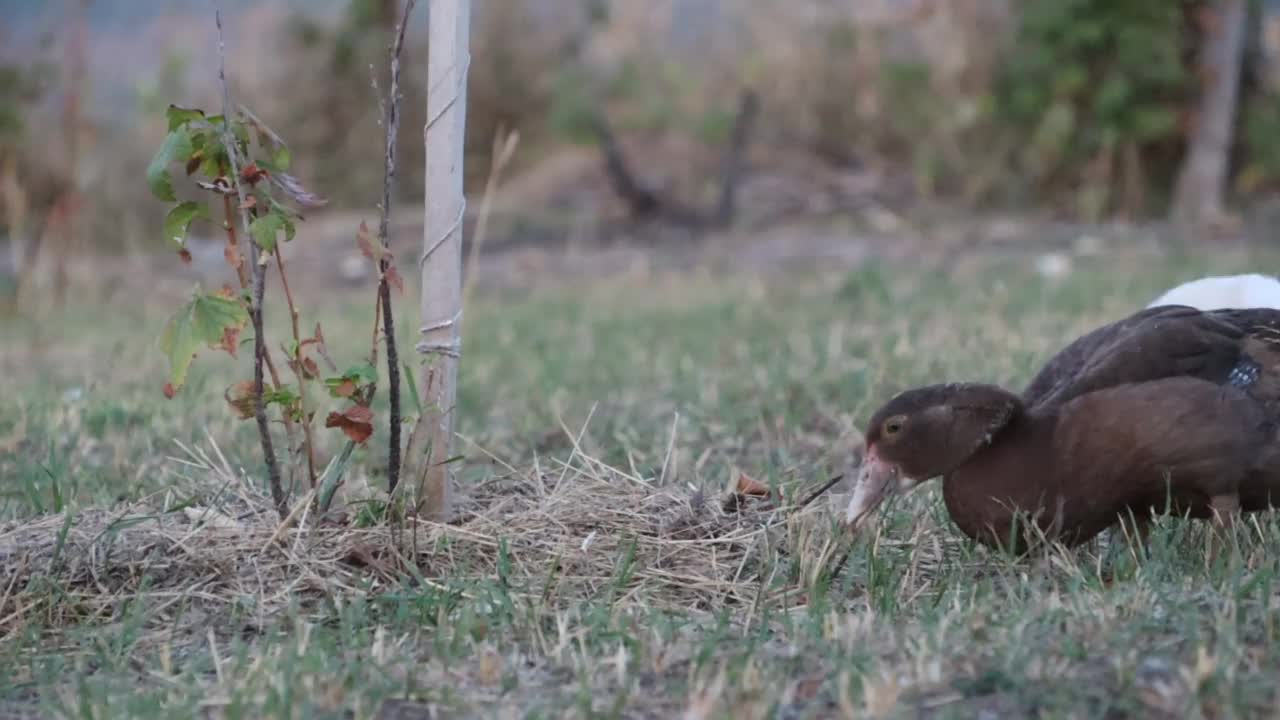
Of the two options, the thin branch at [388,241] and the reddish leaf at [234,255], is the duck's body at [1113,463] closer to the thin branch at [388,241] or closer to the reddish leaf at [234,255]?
the thin branch at [388,241]

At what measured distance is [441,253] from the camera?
3.37m

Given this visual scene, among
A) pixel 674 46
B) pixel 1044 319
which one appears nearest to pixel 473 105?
pixel 674 46

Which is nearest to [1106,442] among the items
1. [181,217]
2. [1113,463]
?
[1113,463]

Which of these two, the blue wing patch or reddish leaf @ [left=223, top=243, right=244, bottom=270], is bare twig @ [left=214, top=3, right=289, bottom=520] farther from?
the blue wing patch

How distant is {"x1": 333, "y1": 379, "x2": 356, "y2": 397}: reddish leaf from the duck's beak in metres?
1.10

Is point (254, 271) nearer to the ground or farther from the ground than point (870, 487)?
farther from the ground

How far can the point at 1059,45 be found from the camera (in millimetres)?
12336

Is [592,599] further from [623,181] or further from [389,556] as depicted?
[623,181]

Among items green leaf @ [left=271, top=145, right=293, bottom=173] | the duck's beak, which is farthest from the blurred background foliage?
the duck's beak

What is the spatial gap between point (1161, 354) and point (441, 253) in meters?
1.59

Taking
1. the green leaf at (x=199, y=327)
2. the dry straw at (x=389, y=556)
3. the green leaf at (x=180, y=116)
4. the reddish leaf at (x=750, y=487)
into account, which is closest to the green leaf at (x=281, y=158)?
the green leaf at (x=180, y=116)

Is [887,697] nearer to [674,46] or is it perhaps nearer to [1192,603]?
[1192,603]

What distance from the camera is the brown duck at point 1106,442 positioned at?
3.25m

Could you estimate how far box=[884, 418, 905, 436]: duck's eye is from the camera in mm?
3344
